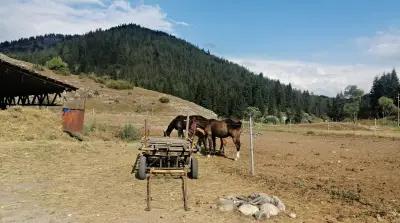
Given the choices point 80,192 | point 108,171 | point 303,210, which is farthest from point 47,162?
point 303,210

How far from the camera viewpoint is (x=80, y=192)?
1300cm

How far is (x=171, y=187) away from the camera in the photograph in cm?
1367

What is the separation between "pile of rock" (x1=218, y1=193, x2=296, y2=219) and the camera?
35.0 ft

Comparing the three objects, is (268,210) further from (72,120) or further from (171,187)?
(72,120)

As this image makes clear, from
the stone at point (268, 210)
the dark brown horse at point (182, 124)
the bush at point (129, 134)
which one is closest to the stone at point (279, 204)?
the stone at point (268, 210)

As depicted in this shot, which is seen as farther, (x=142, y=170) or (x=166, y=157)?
(x=166, y=157)

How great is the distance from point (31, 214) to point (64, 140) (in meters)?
15.0

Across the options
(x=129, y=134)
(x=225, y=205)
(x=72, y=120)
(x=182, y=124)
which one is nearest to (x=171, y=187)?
(x=225, y=205)

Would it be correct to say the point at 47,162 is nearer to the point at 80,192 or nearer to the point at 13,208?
the point at 80,192

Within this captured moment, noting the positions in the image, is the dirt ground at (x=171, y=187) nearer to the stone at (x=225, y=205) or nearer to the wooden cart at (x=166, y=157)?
the stone at (x=225, y=205)

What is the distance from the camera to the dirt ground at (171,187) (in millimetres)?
10727

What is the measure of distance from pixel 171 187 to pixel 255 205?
337 centimetres

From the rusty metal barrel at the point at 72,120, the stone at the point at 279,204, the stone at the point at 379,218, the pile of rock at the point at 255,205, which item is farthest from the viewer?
the rusty metal barrel at the point at 72,120

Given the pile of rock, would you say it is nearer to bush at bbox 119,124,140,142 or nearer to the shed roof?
bush at bbox 119,124,140,142
